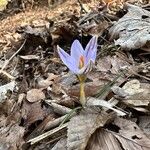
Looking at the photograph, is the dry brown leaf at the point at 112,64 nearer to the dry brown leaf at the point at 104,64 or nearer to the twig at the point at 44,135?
the dry brown leaf at the point at 104,64

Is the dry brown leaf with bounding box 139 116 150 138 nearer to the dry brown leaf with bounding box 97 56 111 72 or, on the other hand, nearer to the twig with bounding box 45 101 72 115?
the twig with bounding box 45 101 72 115

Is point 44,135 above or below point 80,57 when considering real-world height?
below

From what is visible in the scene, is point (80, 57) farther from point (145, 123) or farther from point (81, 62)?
point (145, 123)

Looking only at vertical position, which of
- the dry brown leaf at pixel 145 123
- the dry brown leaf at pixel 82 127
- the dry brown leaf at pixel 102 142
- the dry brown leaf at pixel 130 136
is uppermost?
the dry brown leaf at pixel 82 127

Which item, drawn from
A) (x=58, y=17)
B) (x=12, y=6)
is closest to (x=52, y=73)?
(x=58, y=17)

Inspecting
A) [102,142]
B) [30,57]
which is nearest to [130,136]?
[102,142]

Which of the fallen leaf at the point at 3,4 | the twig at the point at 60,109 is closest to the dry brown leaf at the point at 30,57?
the twig at the point at 60,109

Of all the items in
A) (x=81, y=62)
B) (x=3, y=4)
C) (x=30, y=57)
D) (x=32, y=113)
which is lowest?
(x=3, y=4)

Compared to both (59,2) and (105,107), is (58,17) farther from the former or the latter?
(105,107)
